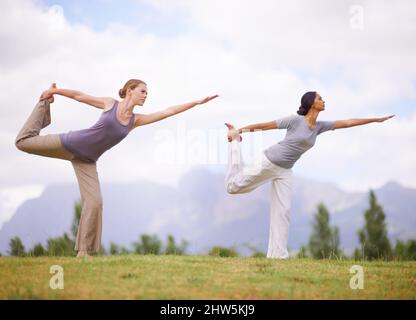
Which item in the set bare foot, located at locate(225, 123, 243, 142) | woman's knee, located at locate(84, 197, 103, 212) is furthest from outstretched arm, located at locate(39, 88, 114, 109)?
bare foot, located at locate(225, 123, 243, 142)

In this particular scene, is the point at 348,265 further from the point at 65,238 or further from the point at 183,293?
the point at 65,238

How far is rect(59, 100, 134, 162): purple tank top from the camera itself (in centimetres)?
895

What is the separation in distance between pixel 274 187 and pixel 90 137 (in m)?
2.99

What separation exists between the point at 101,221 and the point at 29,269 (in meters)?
1.74

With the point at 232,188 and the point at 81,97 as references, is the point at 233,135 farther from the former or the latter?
the point at 81,97

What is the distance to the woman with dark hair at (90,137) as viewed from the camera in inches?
354

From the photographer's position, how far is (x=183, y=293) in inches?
242

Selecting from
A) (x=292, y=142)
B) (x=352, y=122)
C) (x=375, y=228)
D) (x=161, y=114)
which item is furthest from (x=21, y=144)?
(x=375, y=228)

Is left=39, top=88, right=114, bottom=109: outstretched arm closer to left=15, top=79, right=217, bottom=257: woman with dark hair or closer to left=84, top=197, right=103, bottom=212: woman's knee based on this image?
left=15, top=79, right=217, bottom=257: woman with dark hair

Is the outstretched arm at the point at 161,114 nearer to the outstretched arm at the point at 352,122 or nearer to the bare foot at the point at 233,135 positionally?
the bare foot at the point at 233,135

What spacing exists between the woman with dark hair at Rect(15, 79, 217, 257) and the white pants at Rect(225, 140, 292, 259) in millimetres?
1236
